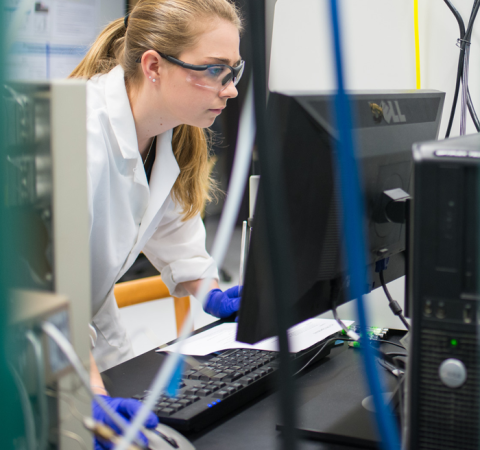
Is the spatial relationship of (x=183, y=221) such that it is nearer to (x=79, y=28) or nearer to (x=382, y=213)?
(x=382, y=213)

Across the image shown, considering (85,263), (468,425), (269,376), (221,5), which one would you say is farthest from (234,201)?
(221,5)

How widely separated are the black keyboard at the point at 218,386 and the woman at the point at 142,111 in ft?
0.99

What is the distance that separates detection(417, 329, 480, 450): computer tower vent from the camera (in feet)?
1.67

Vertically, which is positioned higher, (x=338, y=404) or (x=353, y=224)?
(x=353, y=224)

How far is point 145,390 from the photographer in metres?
0.81

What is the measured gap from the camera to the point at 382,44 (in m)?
1.37

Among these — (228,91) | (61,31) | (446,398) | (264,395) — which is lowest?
(264,395)

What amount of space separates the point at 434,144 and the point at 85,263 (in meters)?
0.34

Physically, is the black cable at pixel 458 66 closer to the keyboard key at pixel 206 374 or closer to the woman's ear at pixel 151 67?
the woman's ear at pixel 151 67

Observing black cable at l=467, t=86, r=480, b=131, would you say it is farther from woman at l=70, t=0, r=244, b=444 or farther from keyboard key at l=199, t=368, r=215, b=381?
keyboard key at l=199, t=368, r=215, b=381

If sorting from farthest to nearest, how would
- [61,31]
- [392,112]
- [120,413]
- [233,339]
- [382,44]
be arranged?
[61,31], [382,44], [233,339], [392,112], [120,413]

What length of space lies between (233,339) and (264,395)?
0.23m

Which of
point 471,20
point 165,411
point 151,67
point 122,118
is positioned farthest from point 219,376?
point 471,20

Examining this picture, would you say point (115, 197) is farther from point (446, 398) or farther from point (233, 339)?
point (446, 398)
